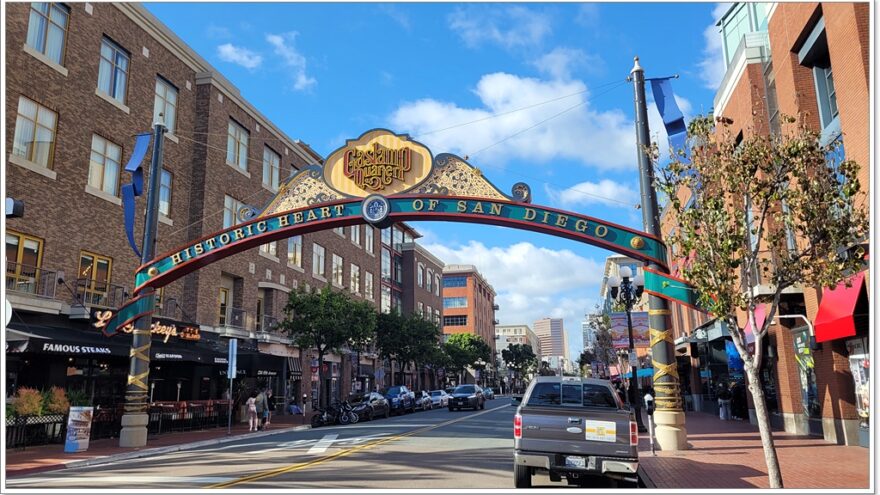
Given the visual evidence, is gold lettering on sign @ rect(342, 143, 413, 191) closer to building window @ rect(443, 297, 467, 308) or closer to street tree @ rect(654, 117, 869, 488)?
street tree @ rect(654, 117, 869, 488)

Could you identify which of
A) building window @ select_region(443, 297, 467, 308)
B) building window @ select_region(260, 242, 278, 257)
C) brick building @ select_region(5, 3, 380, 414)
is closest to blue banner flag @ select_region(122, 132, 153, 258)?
brick building @ select_region(5, 3, 380, 414)

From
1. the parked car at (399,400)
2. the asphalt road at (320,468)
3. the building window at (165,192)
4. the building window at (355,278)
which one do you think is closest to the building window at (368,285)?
the building window at (355,278)

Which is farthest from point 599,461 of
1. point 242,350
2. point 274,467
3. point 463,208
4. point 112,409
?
point 242,350

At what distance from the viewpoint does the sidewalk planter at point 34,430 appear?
1711cm

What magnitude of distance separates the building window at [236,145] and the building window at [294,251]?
6834mm

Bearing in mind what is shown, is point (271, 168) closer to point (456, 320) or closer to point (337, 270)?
point (337, 270)

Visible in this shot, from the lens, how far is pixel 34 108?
2233 centimetres

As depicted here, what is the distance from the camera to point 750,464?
12.4 metres

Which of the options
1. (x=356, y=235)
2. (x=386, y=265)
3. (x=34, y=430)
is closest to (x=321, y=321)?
(x=34, y=430)

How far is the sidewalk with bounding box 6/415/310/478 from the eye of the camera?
14219 millimetres

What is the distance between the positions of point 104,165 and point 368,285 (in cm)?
3177

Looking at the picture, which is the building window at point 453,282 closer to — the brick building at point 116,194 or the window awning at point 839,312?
the brick building at point 116,194

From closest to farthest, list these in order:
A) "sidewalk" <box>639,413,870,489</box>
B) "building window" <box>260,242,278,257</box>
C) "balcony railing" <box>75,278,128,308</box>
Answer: "sidewalk" <box>639,413,870,489</box> < "balcony railing" <box>75,278,128,308</box> < "building window" <box>260,242,278,257</box>

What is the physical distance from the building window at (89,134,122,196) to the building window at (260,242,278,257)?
1217 cm
